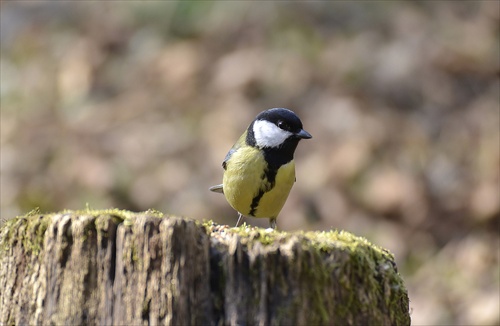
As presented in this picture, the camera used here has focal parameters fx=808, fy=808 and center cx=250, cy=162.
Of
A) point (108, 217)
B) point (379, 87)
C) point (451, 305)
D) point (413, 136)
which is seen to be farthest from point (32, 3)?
point (108, 217)

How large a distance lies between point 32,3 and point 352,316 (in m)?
8.37

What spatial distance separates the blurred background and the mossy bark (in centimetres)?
353

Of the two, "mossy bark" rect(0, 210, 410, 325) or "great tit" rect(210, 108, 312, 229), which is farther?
"great tit" rect(210, 108, 312, 229)

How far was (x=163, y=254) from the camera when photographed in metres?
2.00

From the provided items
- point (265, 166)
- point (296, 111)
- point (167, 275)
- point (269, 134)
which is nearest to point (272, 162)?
point (265, 166)

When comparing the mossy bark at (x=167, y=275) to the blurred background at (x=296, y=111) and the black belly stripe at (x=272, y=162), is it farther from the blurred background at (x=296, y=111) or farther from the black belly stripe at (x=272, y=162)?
the blurred background at (x=296, y=111)

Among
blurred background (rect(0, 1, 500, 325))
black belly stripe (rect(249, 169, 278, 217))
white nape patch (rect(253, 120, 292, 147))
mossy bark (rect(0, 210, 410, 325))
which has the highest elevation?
blurred background (rect(0, 1, 500, 325))

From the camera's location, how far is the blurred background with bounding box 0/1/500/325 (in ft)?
21.5

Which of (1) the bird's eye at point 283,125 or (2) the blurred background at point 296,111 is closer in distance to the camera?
(1) the bird's eye at point 283,125

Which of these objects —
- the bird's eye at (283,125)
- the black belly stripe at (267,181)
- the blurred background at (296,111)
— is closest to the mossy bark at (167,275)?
the black belly stripe at (267,181)

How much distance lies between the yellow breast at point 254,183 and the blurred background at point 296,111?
2.12 m

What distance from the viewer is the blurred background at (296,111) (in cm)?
654

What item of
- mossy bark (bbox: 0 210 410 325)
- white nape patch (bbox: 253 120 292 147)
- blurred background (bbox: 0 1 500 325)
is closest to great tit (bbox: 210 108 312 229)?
white nape patch (bbox: 253 120 292 147)

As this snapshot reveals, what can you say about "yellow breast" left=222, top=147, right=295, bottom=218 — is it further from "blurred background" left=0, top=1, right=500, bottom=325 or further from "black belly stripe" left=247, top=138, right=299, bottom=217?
"blurred background" left=0, top=1, right=500, bottom=325
